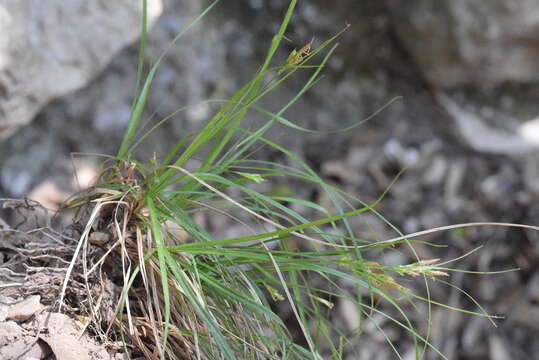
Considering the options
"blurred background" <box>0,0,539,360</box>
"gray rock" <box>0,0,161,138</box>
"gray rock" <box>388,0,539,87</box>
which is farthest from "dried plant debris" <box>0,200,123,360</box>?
"gray rock" <box>388,0,539,87</box>

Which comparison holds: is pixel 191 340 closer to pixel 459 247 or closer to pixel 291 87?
pixel 459 247

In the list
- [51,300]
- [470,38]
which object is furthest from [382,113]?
[51,300]

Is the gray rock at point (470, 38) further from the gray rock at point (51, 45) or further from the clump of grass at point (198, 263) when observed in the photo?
the clump of grass at point (198, 263)

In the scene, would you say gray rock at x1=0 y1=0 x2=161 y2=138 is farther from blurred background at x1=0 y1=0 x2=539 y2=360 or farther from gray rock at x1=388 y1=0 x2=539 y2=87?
gray rock at x1=388 y1=0 x2=539 y2=87

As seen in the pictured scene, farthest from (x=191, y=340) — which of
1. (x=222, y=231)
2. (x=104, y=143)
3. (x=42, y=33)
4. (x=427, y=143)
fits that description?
(x=427, y=143)

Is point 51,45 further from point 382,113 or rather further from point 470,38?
point 470,38

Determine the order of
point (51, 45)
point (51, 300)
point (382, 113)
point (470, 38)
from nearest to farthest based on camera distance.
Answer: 1. point (51, 300)
2. point (51, 45)
3. point (470, 38)
4. point (382, 113)

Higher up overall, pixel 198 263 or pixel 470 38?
pixel 198 263
